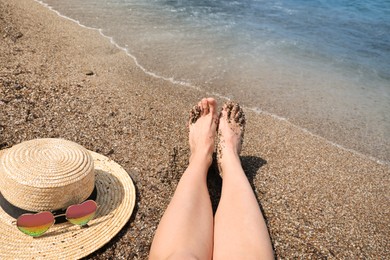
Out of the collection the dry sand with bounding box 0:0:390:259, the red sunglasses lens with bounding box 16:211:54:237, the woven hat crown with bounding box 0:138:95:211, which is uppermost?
the woven hat crown with bounding box 0:138:95:211

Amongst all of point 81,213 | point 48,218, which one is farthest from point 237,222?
point 48,218

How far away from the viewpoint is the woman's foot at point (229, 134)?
299 centimetres

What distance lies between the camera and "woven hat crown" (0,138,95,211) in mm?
1868

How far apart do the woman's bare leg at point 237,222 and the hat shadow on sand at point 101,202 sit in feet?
2.36

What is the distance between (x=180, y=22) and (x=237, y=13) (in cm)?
199

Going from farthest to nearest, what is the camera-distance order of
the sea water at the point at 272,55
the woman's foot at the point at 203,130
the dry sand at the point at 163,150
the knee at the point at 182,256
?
the sea water at the point at 272,55 < the woman's foot at the point at 203,130 < the dry sand at the point at 163,150 < the knee at the point at 182,256

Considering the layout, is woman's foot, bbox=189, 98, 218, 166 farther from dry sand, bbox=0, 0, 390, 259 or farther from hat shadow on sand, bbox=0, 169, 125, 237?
hat shadow on sand, bbox=0, 169, 125, 237

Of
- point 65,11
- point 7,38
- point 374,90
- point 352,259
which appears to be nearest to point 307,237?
point 352,259

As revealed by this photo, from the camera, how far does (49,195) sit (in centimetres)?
191

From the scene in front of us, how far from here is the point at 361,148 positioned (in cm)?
419

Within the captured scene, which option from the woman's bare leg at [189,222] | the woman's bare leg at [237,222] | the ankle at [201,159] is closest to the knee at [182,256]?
the woman's bare leg at [189,222]

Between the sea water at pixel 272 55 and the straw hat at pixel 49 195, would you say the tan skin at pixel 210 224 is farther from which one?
the sea water at pixel 272 55

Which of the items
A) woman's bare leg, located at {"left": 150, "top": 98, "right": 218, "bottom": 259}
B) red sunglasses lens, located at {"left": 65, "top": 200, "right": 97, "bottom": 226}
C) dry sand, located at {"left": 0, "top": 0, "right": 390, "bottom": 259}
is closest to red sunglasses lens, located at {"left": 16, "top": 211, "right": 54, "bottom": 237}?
red sunglasses lens, located at {"left": 65, "top": 200, "right": 97, "bottom": 226}

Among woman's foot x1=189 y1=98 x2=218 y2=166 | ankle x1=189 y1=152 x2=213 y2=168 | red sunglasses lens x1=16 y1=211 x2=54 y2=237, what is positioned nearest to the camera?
red sunglasses lens x1=16 y1=211 x2=54 y2=237
